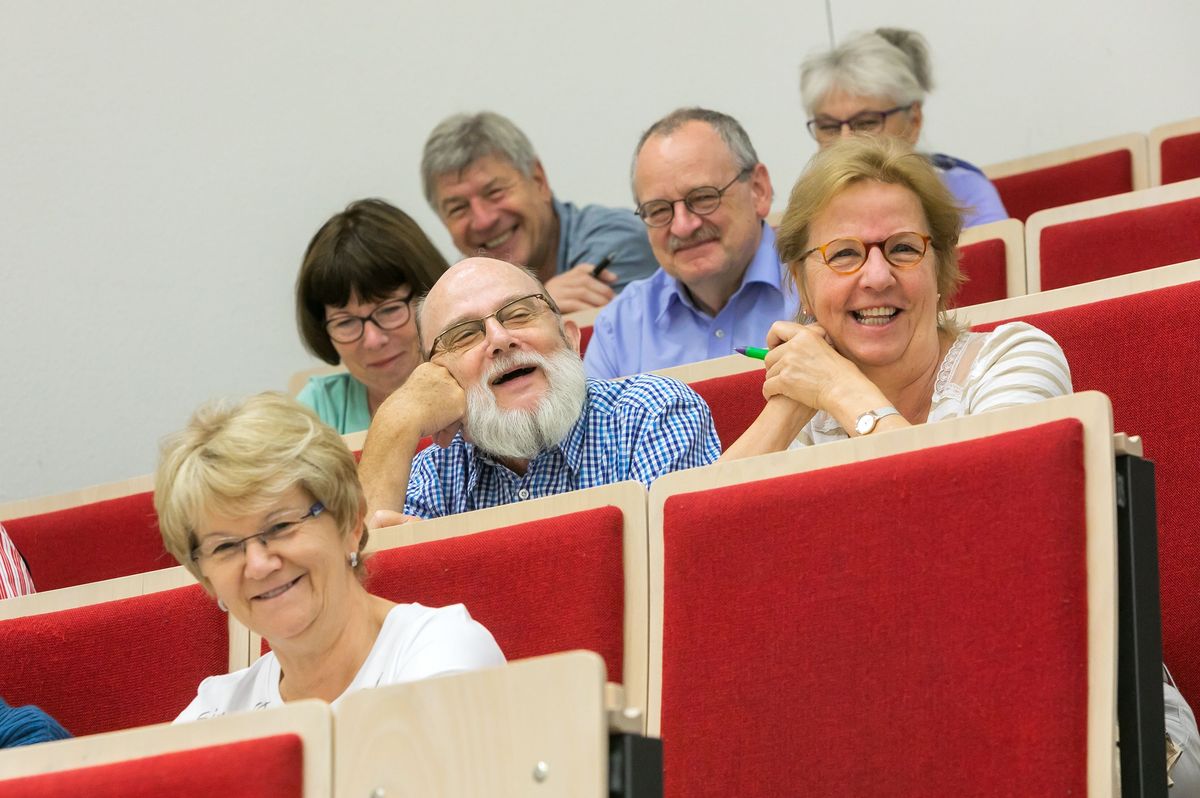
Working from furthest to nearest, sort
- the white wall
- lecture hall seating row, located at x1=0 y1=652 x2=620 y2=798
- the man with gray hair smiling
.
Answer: the white wall, the man with gray hair smiling, lecture hall seating row, located at x1=0 y1=652 x2=620 y2=798

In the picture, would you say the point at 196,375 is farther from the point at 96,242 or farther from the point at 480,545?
the point at 480,545

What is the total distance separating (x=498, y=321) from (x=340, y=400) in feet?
2.27

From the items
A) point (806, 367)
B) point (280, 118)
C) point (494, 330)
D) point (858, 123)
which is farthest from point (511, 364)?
point (280, 118)

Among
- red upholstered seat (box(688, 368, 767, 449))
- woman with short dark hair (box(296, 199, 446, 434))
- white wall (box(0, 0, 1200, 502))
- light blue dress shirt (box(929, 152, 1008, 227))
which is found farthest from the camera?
white wall (box(0, 0, 1200, 502))

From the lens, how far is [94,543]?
2166 millimetres

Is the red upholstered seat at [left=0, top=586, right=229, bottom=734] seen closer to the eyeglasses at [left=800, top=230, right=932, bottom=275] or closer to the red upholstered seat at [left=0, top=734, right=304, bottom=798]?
the red upholstered seat at [left=0, top=734, right=304, bottom=798]

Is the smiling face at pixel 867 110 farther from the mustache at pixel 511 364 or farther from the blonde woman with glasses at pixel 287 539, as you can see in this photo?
the blonde woman with glasses at pixel 287 539

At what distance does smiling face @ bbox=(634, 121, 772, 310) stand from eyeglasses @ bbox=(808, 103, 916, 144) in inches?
14.4

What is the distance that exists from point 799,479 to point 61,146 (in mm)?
2314

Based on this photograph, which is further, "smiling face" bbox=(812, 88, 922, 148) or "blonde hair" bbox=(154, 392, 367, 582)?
"smiling face" bbox=(812, 88, 922, 148)

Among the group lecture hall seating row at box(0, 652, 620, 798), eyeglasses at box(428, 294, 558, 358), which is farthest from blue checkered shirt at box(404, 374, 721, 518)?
lecture hall seating row at box(0, 652, 620, 798)

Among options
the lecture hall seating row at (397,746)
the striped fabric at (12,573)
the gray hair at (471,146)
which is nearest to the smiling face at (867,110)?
the gray hair at (471,146)

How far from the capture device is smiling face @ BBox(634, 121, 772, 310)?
2344mm

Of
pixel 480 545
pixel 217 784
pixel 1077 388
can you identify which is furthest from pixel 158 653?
pixel 1077 388
